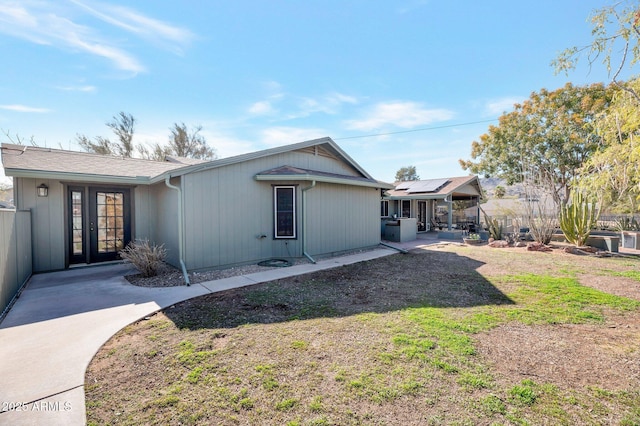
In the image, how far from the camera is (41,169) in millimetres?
6289

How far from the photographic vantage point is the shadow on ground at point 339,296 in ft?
14.0

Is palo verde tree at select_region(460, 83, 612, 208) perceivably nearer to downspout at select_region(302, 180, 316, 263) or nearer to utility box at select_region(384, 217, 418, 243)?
Result: utility box at select_region(384, 217, 418, 243)

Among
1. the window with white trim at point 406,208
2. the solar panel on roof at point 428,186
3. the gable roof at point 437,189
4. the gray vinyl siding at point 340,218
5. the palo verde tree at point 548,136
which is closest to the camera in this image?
the gray vinyl siding at point 340,218

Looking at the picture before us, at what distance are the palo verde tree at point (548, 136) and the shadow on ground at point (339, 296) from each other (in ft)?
34.0

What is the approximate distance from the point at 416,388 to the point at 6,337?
4.80 meters

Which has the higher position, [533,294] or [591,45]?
[591,45]

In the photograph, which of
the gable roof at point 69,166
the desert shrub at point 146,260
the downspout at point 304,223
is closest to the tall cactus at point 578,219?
the downspout at point 304,223

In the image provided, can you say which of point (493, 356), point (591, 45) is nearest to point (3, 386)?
point (493, 356)

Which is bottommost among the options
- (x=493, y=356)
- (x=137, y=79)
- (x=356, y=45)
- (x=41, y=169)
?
(x=493, y=356)

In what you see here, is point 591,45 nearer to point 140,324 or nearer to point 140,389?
point 140,389

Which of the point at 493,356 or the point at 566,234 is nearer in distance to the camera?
the point at 493,356

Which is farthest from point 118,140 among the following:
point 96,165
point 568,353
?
point 568,353

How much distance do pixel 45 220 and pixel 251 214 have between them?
15.9 ft

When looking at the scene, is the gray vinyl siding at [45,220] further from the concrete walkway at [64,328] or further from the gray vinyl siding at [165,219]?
the gray vinyl siding at [165,219]
